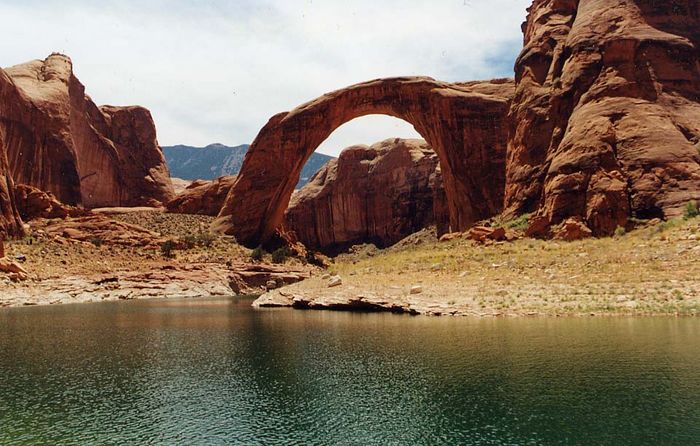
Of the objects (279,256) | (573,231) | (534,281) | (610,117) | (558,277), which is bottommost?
(534,281)

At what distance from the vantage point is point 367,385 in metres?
12.0

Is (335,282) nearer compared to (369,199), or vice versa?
(335,282)

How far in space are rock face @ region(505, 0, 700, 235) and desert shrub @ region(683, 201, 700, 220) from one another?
947 mm

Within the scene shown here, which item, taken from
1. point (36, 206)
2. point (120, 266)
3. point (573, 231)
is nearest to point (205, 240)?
point (120, 266)

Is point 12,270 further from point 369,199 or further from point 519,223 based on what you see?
point 369,199

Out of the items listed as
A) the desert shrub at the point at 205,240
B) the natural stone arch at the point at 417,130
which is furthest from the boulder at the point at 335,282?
the desert shrub at the point at 205,240

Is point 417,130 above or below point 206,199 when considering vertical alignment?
above

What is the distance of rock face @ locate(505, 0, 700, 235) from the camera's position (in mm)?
30891

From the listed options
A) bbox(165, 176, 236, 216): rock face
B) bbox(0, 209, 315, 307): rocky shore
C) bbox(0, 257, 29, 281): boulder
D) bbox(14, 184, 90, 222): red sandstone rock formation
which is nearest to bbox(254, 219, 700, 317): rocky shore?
bbox(0, 209, 315, 307): rocky shore

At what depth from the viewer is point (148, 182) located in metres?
92.8

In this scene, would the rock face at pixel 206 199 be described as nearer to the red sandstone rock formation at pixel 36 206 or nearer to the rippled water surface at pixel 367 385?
the red sandstone rock formation at pixel 36 206

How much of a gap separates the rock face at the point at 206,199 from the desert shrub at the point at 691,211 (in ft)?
167

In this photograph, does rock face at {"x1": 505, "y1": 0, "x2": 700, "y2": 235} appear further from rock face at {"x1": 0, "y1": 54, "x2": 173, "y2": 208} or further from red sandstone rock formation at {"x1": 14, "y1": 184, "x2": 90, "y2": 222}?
rock face at {"x1": 0, "y1": 54, "x2": 173, "y2": 208}

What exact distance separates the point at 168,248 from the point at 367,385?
40879mm
